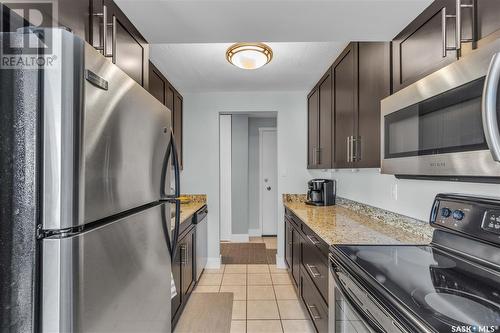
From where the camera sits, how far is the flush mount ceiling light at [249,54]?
7.04ft

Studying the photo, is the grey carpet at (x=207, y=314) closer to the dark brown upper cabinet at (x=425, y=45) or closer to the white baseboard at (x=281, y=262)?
the white baseboard at (x=281, y=262)

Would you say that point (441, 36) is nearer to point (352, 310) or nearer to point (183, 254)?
point (352, 310)

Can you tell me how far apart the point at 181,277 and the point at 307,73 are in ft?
8.15

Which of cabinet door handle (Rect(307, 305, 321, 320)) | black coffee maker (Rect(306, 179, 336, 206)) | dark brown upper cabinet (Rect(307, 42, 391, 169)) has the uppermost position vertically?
dark brown upper cabinet (Rect(307, 42, 391, 169))

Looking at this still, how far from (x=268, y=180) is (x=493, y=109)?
15.0 ft

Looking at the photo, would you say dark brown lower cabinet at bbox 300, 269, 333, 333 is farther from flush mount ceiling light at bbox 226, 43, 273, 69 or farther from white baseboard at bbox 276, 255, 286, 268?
flush mount ceiling light at bbox 226, 43, 273, 69

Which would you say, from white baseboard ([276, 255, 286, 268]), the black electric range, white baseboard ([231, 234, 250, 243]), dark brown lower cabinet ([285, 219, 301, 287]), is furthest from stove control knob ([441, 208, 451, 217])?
white baseboard ([231, 234, 250, 243])

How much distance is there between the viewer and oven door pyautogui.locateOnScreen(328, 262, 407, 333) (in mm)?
842

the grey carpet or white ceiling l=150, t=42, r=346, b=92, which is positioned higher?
white ceiling l=150, t=42, r=346, b=92

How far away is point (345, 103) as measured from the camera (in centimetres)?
223

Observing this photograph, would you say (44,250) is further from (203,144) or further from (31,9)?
(203,144)

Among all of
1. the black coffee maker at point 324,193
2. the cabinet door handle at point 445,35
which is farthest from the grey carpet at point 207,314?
the cabinet door handle at point 445,35

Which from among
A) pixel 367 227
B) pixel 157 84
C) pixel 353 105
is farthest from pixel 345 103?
pixel 157 84

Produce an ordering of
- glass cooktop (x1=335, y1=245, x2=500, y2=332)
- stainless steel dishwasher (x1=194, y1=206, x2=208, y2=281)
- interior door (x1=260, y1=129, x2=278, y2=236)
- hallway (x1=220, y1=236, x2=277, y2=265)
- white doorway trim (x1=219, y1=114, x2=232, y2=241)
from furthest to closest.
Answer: interior door (x1=260, y1=129, x2=278, y2=236) → white doorway trim (x1=219, y1=114, x2=232, y2=241) → hallway (x1=220, y1=236, x2=277, y2=265) → stainless steel dishwasher (x1=194, y1=206, x2=208, y2=281) → glass cooktop (x1=335, y1=245, x2=500, y2=332)
